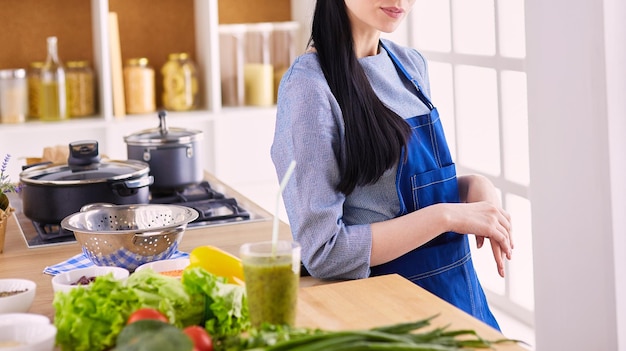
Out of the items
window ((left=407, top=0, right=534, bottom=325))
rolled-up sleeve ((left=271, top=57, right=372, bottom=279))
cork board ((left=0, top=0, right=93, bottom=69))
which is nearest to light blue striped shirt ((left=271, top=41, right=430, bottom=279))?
rolled-up sleeve ((left=271, top=57, right=372, bottom=279))

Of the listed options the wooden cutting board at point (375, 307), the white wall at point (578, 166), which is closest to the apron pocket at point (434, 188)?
the wooden cutting board at point (375, 307)

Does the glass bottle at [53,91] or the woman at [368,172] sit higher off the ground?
the glass bottle at [53,91]

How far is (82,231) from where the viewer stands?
1.87 metres

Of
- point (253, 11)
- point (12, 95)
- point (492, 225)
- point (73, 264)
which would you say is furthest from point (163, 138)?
point (253, 11)

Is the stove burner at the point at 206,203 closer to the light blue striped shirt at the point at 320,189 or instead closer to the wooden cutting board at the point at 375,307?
the light blue striped shirt at the point at 320,189

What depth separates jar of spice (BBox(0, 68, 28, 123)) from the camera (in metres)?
4.03

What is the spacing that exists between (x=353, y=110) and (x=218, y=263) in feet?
1.52

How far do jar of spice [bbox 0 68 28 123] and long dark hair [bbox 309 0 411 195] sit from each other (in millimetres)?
2416

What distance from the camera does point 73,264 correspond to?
2061 millimetres

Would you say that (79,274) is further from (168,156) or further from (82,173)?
(168,156)

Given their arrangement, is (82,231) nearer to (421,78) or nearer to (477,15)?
(421,78)

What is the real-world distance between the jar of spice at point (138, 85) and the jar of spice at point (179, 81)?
0.27ft

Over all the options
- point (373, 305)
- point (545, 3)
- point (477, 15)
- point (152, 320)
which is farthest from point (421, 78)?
point (477, 15)

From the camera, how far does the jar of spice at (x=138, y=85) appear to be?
4281 mm
